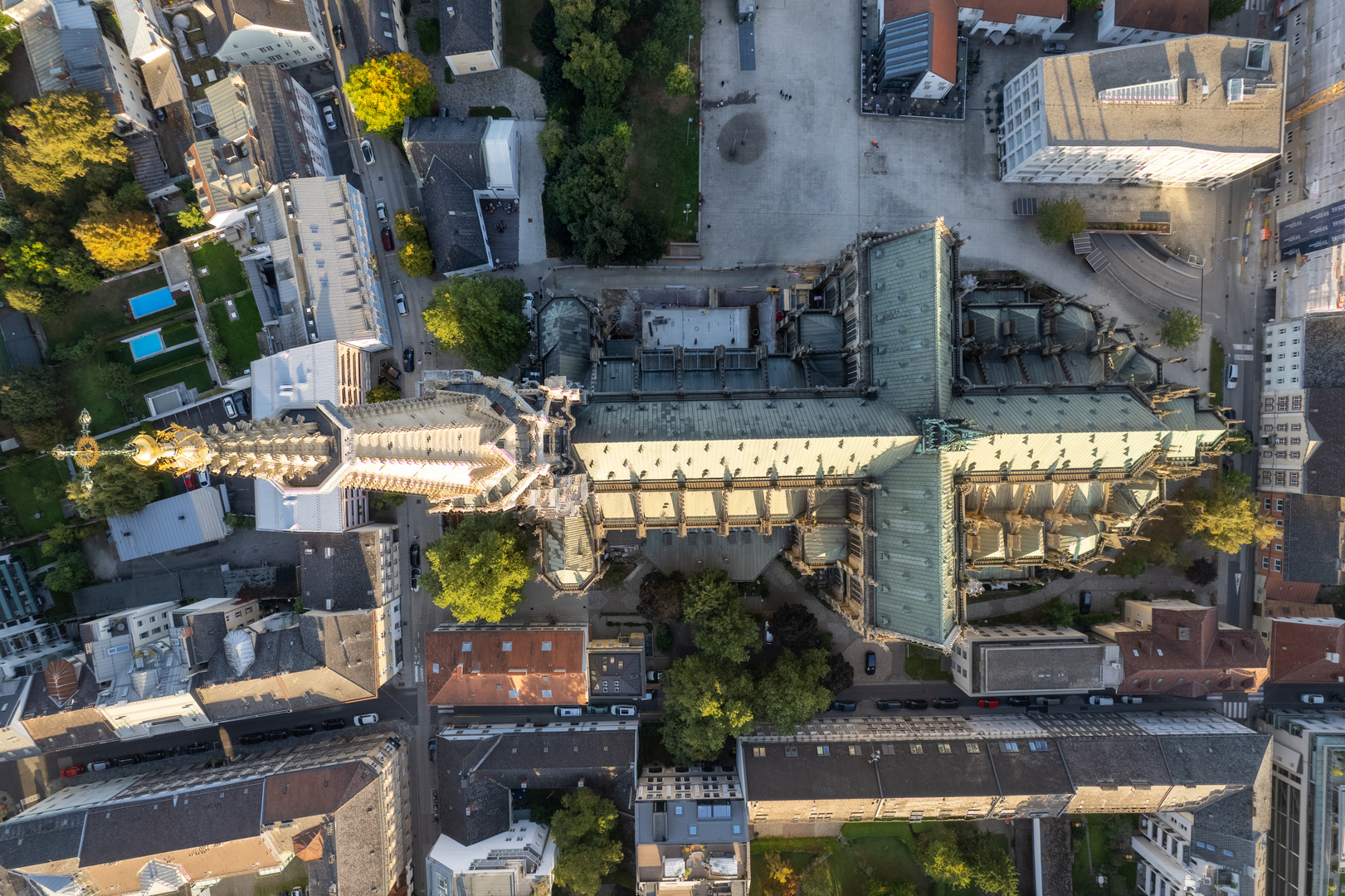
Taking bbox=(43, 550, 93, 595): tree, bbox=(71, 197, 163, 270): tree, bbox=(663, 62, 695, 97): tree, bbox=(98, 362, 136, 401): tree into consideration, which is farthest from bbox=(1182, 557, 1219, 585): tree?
bbox=(43, 550, 93, 595): tree

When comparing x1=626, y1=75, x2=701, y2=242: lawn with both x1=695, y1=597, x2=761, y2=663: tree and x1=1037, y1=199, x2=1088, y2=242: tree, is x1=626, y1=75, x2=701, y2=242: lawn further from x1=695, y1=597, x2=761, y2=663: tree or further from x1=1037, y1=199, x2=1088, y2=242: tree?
x1=695, y1=597, x2=761, y2=663: tree

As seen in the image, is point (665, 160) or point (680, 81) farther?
point (665, 160)

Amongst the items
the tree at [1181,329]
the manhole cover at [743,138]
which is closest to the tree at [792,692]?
the tree at [1181,329]

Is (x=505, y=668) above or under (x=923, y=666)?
above

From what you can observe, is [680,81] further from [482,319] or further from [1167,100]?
[1167,100]

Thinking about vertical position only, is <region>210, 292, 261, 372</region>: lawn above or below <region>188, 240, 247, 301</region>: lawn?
below

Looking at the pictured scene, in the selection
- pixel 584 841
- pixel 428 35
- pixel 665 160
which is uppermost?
pixel 428 35

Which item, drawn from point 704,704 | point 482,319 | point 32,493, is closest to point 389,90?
point 482,319

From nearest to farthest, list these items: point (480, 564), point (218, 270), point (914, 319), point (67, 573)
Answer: point (914, 319) → point (480, 564) → point (67, 573) → point (218, 270)
